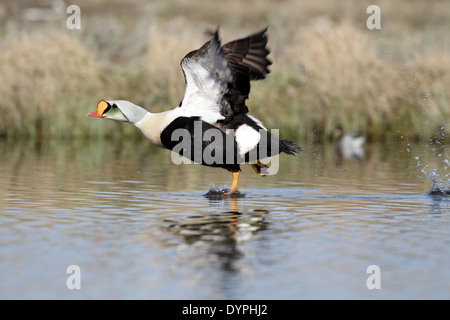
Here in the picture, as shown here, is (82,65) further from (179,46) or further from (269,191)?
(269,191)

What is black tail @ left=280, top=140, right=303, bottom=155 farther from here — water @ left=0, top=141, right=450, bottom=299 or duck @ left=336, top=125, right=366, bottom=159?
duck @ left=336, top=125, right=366, bottom=159

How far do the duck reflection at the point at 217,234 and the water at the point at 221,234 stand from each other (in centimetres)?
1

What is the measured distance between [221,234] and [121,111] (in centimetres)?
335

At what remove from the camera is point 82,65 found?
20984mm

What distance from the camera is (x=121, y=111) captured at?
35.8 feet

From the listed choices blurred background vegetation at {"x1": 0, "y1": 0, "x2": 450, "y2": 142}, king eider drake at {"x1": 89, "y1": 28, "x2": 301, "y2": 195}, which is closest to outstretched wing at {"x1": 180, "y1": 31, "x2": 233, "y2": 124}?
king eider drake at {"x1": 89, "y1": 28, "x2": 301, "y2": 195}

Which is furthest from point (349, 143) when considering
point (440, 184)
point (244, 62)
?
point (244, 62)

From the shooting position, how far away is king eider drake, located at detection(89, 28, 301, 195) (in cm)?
1034

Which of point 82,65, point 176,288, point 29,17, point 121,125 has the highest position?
point 29,17

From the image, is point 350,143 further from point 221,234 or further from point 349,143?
point 221,234

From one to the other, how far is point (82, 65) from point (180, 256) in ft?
47.9

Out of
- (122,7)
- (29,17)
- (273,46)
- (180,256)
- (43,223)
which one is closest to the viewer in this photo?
(180,256)

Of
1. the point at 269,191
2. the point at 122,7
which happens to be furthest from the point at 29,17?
the point at 269,191

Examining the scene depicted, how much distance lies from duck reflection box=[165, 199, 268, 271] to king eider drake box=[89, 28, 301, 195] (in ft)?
2.92
